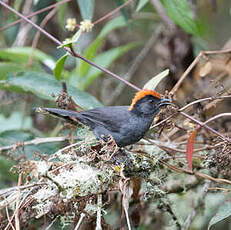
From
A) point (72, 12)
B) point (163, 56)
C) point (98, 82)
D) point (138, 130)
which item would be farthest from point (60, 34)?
point (138, 130)

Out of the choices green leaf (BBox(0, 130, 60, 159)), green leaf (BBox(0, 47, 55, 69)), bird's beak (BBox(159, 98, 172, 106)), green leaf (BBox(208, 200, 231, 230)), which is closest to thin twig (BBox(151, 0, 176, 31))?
green leaf (BBox(0, 47, 55, 69))

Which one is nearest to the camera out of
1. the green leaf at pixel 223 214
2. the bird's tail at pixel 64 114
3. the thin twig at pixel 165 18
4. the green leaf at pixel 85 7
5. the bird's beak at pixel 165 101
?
the green leaf at pixel 223 214

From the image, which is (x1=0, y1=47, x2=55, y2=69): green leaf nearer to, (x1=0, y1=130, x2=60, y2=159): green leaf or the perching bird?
(x1=0, y1=130, x2=60, y2=159): green leaf

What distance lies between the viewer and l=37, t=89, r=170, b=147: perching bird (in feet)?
11.8

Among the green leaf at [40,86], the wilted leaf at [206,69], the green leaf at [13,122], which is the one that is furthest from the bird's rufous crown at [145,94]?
the green leaf at [13,122]

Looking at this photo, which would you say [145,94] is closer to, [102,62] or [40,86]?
[40,86]

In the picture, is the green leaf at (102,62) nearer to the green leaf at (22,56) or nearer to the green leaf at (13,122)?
the green leaf at (22,56)

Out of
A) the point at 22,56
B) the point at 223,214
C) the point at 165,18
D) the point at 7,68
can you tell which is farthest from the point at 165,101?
the point at 165,18

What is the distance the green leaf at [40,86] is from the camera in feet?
12.4

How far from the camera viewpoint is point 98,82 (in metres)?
6.20

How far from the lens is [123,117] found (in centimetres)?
390

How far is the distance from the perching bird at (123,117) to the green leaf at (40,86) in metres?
0.12

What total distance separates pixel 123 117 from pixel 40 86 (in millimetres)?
781

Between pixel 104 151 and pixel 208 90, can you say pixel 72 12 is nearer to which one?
pixel 208 90
